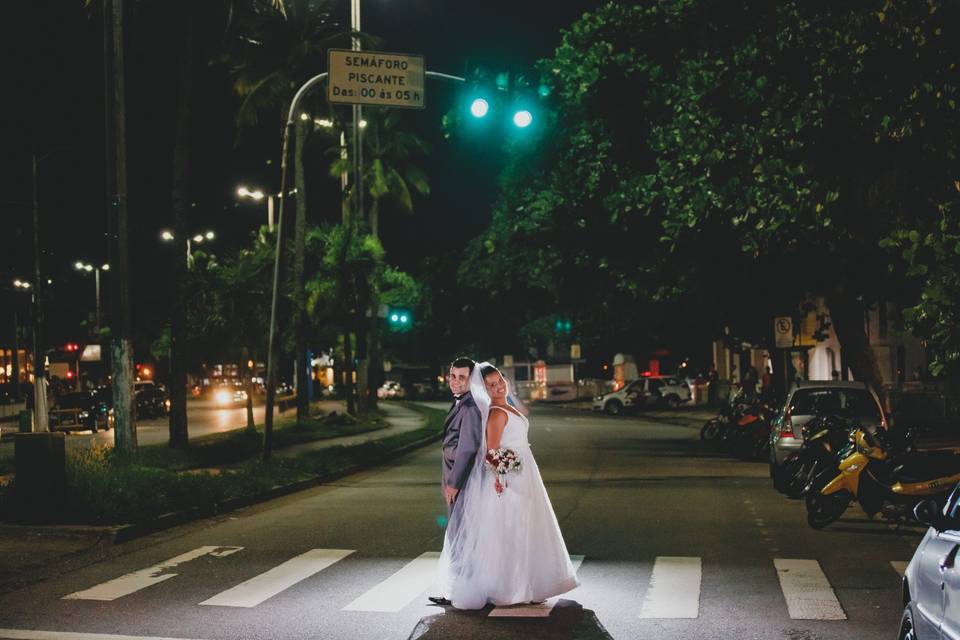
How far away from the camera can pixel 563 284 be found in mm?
34656

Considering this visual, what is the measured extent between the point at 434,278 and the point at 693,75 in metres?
71.8

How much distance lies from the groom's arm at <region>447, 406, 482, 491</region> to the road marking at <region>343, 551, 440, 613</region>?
105 centimetres

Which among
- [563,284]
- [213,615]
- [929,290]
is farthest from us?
[563,284]

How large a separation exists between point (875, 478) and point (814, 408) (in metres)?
5.88

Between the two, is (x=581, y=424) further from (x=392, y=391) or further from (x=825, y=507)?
(x=392, y=391)

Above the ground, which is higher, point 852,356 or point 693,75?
point 693,75

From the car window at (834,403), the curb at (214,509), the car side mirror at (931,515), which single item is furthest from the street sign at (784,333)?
the car side mirror at (931,515)

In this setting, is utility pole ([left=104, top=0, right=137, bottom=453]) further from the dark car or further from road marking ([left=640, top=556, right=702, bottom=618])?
the dark car

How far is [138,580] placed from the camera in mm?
10828

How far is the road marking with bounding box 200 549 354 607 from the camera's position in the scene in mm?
9797

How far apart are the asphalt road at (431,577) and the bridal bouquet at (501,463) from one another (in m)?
0.96

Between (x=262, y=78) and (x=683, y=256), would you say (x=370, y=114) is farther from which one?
(x=683, y=256)

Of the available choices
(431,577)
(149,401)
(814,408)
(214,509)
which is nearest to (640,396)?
(149,401)

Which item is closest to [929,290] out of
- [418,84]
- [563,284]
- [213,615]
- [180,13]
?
[213,615]
